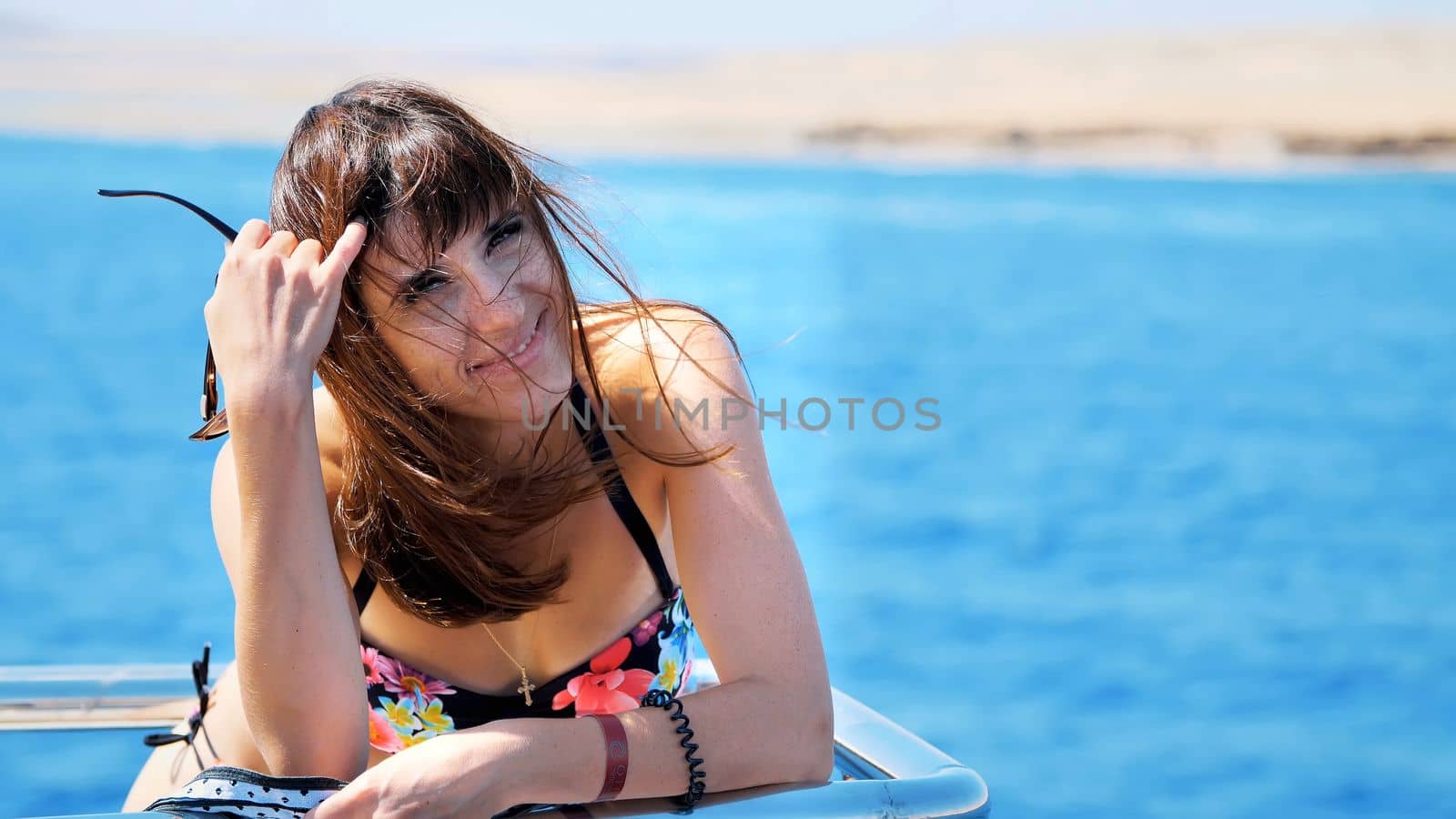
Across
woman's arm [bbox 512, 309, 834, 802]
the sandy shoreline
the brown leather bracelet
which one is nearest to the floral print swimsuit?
woman's arm [bbox 512, 309, 834, 802]

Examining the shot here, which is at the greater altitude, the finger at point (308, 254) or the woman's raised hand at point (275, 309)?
the finger at point (308, 254)

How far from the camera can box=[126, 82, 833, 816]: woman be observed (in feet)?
3.89

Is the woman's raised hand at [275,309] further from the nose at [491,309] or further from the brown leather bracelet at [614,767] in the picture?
the brown leather bracelet at [614,767]

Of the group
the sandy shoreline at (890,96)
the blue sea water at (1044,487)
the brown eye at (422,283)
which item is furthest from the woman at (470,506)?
the sandy shoreline at (890,96)

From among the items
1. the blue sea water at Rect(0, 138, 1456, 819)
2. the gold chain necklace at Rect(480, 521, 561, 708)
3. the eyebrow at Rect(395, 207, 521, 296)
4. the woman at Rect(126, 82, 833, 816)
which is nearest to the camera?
the woman at Rect(126, 82, 833, 816)

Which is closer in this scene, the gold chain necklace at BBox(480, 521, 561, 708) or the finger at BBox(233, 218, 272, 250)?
the finger at BBox(233, 218, 272, 250)

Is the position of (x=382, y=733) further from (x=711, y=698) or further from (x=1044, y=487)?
(x=1044, y=487)

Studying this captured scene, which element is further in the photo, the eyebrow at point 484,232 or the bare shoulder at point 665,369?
the bare shoulder at point 665,369

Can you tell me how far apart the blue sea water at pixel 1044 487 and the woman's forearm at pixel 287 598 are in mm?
553

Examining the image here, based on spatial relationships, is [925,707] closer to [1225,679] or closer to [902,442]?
[1225,679]

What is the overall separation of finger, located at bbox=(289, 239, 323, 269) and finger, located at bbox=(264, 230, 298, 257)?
0.01 meters

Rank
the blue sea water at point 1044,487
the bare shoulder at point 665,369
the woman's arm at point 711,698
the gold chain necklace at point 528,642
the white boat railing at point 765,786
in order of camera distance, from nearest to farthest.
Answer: the white boat railing at point 765,786 → the woman's arm at point 711,698 → the bare shoulder at point 665,369 → the gold chain necklace at point 528,642 → the blue sea water at point 1044,487

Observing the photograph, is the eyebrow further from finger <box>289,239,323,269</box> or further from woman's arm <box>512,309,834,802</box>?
woman's arm <box>512,309,834,802</box>

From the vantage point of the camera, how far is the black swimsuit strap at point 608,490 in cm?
148
